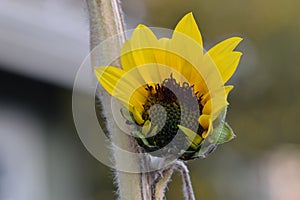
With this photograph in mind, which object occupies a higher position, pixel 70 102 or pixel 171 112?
pixel 70 102

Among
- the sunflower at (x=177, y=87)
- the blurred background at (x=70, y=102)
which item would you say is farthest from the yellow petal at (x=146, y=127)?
the blurred background at (x=70, y=102)

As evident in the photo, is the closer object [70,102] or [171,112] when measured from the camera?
[171,112]

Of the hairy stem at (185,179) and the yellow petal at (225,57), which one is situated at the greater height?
the yellow petal at (225,57)

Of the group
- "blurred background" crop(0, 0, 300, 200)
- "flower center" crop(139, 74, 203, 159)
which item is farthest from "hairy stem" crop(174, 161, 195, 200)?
"blurred background" crop(0, 0, 300, 200)

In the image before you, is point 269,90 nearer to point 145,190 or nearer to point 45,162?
point 45,162

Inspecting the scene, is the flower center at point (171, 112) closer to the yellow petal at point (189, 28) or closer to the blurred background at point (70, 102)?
the yellow petal at point (189, 28)

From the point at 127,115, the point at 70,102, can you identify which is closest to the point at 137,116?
the point at 127,115

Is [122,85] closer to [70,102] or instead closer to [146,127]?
[146,127]
